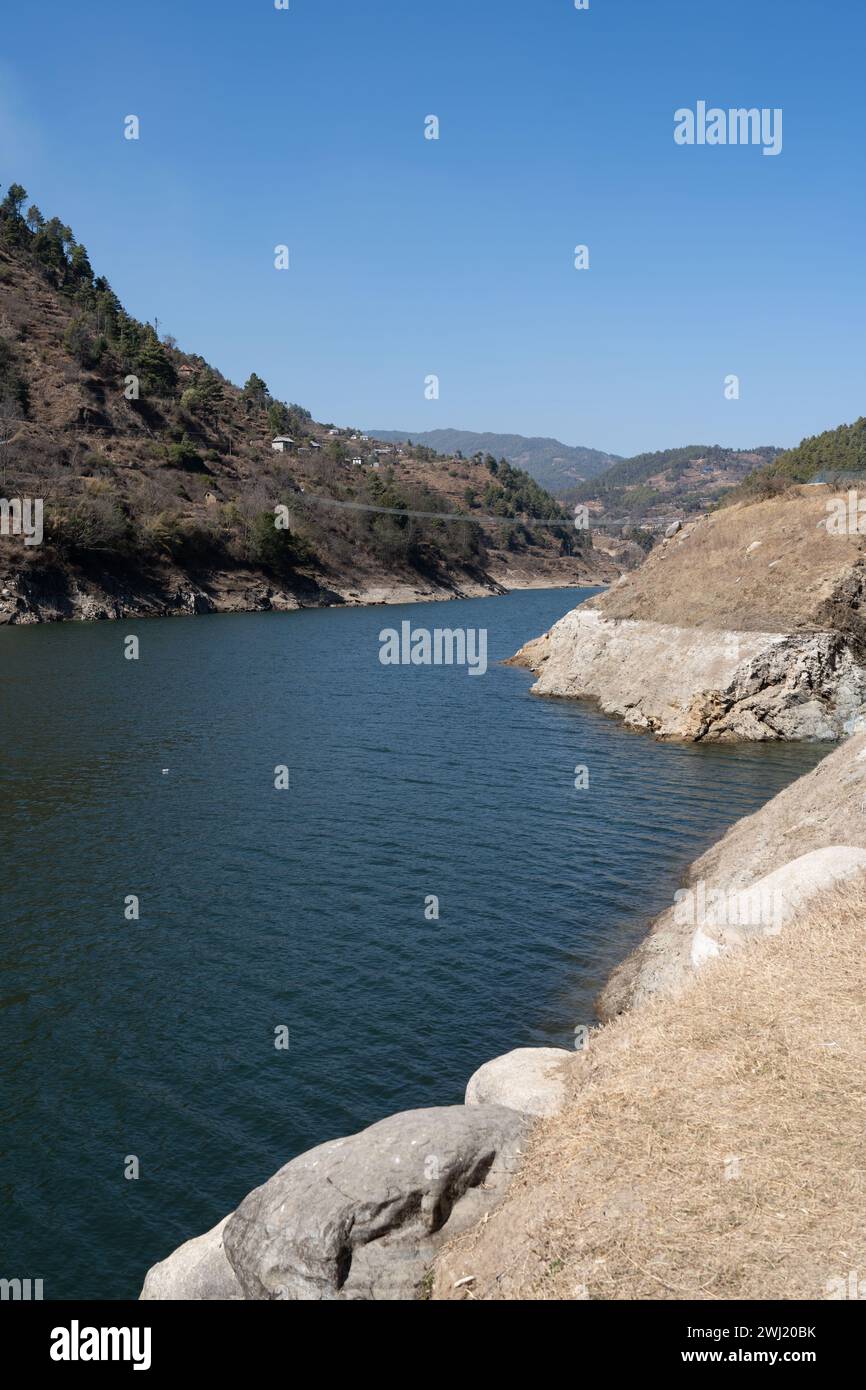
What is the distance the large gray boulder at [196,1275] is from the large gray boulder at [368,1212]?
0.37 meters

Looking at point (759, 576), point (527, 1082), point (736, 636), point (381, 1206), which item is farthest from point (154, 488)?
point (381, 1206)

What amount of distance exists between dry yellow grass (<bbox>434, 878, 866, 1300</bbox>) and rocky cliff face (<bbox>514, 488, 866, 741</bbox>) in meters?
32.4

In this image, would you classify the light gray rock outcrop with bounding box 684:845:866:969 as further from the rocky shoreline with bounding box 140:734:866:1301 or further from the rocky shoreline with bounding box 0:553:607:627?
the rocky shoreline with bounding box 0:553:607:627

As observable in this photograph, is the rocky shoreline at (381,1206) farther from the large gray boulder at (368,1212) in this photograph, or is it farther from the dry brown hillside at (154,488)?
the dry brown hillside at (154,488)

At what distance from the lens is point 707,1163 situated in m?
9.64

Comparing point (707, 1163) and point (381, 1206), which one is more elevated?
point (707, 1163)

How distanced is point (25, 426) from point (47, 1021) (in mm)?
108855

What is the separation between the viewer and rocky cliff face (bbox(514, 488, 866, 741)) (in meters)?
44.2

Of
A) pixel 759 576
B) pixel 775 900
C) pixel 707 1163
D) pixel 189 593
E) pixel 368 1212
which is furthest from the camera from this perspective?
pixel 189 593

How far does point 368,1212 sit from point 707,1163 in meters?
3.49

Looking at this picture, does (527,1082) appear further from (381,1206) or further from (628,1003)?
(628,1003)

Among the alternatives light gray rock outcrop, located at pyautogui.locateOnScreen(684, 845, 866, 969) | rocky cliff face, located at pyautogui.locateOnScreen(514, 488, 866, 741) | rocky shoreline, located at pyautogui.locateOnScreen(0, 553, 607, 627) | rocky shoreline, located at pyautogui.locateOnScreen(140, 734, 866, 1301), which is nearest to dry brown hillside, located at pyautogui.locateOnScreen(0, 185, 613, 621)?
rocky shoreline, located at pyautogui.locateOnScreen(0, 553, 607, 627)

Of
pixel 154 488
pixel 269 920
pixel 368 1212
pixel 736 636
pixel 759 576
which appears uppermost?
pixel 154 488
